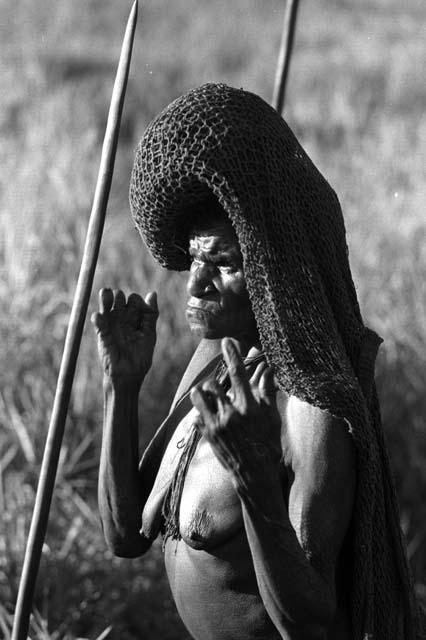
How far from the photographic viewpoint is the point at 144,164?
1.90 metres

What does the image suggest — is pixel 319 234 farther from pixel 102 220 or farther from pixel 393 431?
pixel 393 431

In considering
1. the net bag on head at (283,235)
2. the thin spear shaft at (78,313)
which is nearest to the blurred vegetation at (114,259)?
the thin spear shaft at (78,313)

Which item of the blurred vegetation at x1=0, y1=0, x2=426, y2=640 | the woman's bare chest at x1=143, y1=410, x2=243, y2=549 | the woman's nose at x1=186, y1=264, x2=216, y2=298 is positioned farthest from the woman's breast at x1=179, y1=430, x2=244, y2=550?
the blurred vegetation at x1=0, y1=0, x2=426, y2=640

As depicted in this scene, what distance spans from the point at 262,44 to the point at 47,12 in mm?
1939

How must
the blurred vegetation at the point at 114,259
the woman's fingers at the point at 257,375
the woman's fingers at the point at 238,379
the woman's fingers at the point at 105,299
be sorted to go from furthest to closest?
the blurred vegetation at the point at 114,259 < the woman's fingers at the point at 105,299 < the woman's fingers at the point at 257,375 < the woman's fingers at the point at 238,379

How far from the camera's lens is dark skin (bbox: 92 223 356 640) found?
1.66 meters

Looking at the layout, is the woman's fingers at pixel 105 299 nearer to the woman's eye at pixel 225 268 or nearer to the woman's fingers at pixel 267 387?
the woman's eye at pixel 225 268

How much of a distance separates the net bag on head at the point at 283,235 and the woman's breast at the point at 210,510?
186mm

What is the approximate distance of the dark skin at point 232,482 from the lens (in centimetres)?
166

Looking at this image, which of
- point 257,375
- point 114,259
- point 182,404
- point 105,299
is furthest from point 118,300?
point 114,259

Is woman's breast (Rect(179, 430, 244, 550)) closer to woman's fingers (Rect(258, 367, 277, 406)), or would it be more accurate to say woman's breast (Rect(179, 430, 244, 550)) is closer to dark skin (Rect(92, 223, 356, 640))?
dark skin (Rect(92, 223, 356, 640))

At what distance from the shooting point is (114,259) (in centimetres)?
527

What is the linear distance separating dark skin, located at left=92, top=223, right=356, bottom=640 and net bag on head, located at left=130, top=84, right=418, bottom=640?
0.13ft

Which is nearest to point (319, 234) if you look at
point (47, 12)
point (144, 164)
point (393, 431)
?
point (144, 164)
